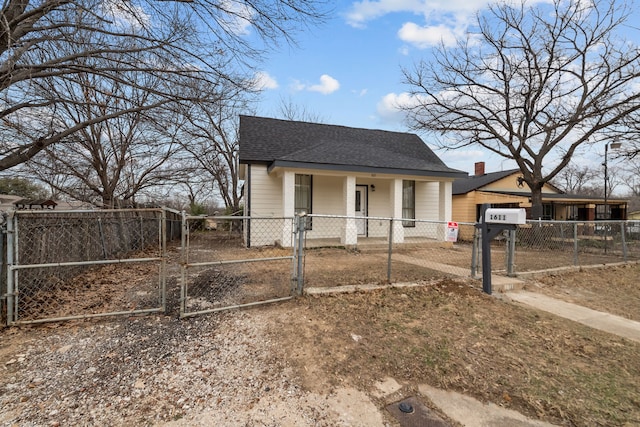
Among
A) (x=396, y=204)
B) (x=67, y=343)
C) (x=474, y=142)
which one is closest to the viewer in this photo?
(x=67, y=343)

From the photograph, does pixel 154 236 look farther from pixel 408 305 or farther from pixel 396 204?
pixel 408 305

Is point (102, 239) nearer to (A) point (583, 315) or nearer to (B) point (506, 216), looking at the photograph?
(B) point (506, 216)

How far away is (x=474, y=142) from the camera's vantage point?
45.5 feet

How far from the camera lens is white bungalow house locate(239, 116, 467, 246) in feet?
31.6

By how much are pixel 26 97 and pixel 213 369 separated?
7.80 metres

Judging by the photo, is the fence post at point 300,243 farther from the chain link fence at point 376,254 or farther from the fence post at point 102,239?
the fence post at point 102,239

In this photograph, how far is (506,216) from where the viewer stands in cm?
470

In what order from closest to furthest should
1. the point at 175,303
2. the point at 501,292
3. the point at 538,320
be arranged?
1. the point at 538,320
2. the point at 175,303
3. the point at 501,292

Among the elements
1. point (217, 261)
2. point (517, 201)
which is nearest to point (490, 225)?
point (217, 261)

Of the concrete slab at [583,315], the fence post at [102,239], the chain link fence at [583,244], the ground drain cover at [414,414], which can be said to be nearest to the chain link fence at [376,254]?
the concrete slab at [583,315]

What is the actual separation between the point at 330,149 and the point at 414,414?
9.26 metres

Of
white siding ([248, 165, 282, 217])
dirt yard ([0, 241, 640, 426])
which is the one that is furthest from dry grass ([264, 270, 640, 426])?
white siding ([248, 165, 282, 217])

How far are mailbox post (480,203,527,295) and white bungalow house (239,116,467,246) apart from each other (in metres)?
4.91

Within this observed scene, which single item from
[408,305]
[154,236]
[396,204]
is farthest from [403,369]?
[154,236]
